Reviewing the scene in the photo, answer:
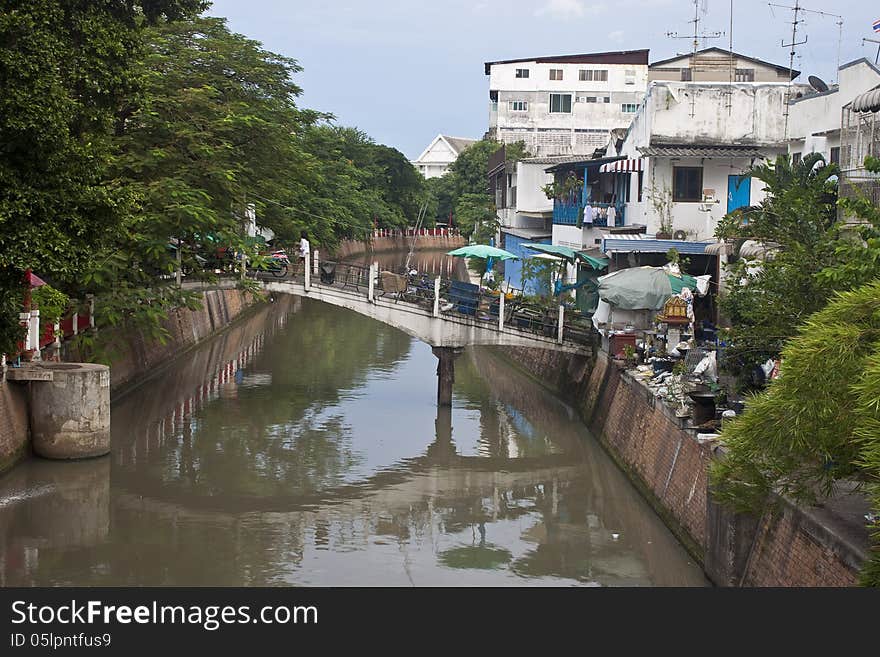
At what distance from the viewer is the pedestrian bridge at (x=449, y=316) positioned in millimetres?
26375

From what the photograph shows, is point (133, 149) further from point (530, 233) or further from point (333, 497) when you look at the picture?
point (530, 233)

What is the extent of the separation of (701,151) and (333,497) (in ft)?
46.9

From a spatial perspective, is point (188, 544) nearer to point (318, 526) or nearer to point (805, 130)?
point (318, 526)

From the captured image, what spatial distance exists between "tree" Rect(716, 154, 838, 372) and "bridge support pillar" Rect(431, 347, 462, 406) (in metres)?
8.44

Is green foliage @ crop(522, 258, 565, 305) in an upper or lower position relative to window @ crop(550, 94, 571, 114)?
lower

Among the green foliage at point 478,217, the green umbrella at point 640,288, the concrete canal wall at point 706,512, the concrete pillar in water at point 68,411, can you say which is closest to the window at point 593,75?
the green foliage at point 478,217

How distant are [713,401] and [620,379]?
565cm

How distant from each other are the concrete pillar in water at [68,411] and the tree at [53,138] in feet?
16.0

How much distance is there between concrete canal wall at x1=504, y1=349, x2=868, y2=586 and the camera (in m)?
11.6

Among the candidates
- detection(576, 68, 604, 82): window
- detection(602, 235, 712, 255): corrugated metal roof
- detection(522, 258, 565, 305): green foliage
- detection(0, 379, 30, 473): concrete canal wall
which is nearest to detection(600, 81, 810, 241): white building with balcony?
detection(602, 235, 712, 255): corrugated metal roof

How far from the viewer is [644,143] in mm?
29516

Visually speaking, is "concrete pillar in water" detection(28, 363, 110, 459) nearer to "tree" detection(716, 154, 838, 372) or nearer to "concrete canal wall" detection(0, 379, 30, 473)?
"concrete canal wall" detection(0, 379, 30, 473)

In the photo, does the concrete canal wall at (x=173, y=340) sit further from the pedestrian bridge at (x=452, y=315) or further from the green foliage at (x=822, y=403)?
the green foliage at (x=822, y=403)

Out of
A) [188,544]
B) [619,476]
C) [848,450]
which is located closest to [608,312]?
[619,476]
